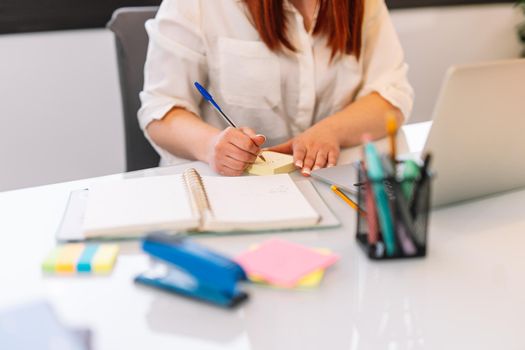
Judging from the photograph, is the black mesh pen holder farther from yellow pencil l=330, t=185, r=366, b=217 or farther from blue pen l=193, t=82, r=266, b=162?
blue pen l=193, t=82, r=266, b=162

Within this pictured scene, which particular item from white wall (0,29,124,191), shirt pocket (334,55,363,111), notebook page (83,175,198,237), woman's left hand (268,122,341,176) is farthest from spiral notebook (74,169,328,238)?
white wall (0,29,124,191)

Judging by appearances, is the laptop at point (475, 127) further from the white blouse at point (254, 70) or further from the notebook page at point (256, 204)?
the white blouse at point (254, 70)

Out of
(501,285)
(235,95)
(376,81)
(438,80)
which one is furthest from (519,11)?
(501,285)

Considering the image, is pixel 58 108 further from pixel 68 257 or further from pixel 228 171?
pixel 68 257

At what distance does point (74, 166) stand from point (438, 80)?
1704mm

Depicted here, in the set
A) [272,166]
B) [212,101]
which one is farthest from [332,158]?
[212,101]

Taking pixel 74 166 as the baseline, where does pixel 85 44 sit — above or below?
above

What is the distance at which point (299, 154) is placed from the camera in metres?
1.15

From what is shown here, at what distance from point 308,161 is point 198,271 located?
18.9 inches

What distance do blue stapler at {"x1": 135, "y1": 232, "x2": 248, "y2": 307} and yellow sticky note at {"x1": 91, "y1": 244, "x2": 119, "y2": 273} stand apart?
0.07 meters

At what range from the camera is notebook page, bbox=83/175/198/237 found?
842 millimetres

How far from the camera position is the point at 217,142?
1111 millimetres

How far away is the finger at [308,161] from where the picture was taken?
3.59ft

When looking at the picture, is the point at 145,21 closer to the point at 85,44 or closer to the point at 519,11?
the point at 85,44
